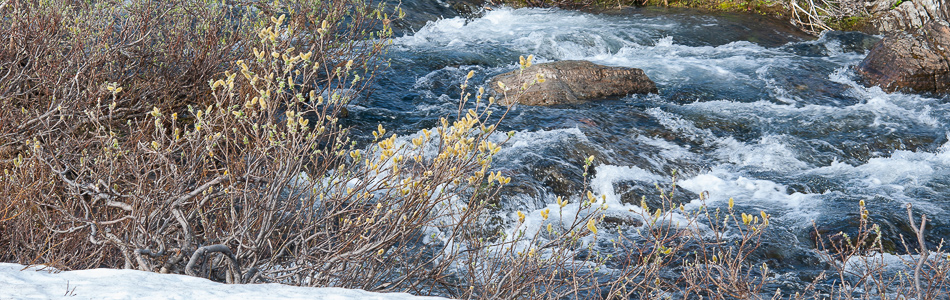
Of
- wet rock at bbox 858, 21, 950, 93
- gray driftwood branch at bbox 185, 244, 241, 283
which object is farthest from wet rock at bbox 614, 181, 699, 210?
wet rock at bbox 858, 21, 950, 93

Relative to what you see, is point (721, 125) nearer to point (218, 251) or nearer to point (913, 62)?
point (913, 62)

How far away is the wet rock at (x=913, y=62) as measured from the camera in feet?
31.1

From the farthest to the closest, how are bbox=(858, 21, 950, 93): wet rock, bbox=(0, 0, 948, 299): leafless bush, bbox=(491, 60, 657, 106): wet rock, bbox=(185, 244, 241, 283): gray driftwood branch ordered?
1. bbox=(858, 21, 950, 93): wet rock
2. bbox=(491, 60, 657, 106): wet rock
3. bbox=(0, 0, 948, 299): leafless bush
4. bbox=(185, 244, 241, 283): gray driftwood branch

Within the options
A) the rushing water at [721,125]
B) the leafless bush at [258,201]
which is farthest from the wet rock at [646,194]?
the leafless bush at [258,201]

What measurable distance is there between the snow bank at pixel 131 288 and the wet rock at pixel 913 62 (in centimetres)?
942

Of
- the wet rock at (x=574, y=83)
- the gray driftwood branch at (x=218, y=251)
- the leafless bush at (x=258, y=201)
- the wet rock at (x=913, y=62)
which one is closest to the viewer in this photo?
the gray driftwood branch at (x=218, y=251)

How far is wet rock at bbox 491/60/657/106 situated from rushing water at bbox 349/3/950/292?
0.20 metres

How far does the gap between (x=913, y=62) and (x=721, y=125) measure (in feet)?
12.7

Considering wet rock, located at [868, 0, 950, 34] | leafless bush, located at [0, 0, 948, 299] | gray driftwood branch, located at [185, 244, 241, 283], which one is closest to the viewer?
gray driftwood branch, located at [185, 244, 241, 283]

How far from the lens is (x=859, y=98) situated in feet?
30.2

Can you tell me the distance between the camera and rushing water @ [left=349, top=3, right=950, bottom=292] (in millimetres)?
6293

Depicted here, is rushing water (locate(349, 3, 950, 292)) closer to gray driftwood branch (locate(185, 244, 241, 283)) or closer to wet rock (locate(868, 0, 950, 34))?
wet rock (locate(868, 0, 950, 34))

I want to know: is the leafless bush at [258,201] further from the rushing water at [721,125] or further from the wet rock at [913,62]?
the wet rock at [913,62]

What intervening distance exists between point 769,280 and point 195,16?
5.44 meters
